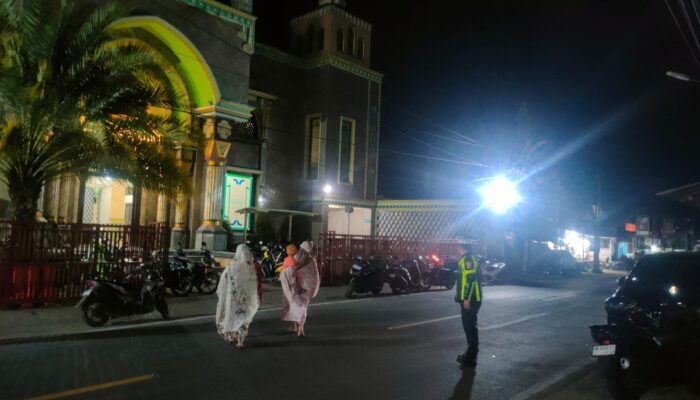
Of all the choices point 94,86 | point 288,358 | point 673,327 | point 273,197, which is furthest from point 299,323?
point 273,197

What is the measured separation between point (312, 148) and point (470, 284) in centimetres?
1920

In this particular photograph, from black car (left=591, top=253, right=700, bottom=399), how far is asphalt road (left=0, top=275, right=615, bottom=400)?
907 millimetres

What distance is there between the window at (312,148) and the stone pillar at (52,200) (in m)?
11.2

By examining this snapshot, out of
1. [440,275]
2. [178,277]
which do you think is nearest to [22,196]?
[178,277]

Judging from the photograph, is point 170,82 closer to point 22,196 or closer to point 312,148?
point 22,196

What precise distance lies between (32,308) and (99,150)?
3400 mm

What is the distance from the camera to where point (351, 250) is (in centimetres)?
1923

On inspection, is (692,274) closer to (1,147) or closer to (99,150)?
(99,150)

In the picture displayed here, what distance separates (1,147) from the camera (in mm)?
10812

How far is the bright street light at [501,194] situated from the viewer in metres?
24.4

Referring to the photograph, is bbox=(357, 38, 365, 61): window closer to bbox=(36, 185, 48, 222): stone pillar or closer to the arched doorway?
the arched doorway

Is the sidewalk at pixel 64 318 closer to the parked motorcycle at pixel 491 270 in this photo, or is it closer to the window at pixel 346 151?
the parked motorcycle at pixel 491 270

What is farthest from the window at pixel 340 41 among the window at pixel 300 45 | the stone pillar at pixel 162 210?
the stone pillar at pixel 162 210

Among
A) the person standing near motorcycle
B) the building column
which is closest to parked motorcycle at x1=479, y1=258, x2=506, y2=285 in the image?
the building column
